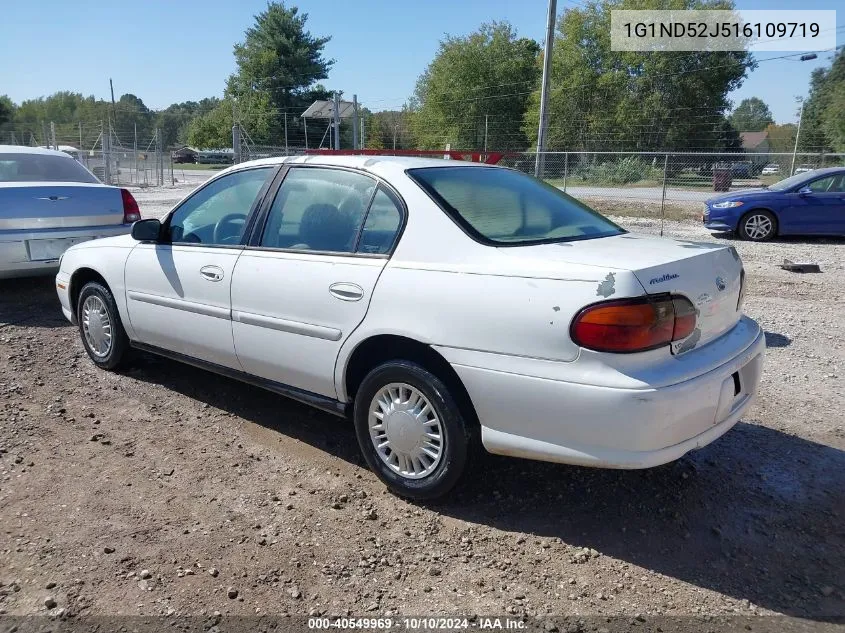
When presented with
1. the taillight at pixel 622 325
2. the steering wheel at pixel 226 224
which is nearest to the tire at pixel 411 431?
the taillight at pixel 622 325

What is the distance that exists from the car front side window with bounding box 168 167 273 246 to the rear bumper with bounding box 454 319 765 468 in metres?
1.85

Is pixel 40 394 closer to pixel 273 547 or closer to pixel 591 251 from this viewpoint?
pixel 273 547

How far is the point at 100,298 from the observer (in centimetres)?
491

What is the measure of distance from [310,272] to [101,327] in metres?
2.31

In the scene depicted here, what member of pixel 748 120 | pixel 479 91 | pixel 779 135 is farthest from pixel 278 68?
pixel 779 135

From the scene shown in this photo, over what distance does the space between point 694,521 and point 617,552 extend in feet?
1.55

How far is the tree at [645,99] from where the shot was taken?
39.6 m

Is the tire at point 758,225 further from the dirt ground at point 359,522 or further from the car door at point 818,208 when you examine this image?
the dirt ground at point 359,522

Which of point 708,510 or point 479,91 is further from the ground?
point 479,91

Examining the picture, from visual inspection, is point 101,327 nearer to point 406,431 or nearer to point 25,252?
point 25,252

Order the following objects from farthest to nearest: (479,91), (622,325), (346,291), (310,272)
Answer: (479,91), (310,272), (346,291), (622,325)

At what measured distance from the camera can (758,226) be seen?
12594mm

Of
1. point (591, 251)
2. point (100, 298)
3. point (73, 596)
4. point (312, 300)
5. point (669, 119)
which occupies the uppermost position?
point (669, 119)

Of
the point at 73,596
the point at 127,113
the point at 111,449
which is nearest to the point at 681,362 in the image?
the point at 73,596
